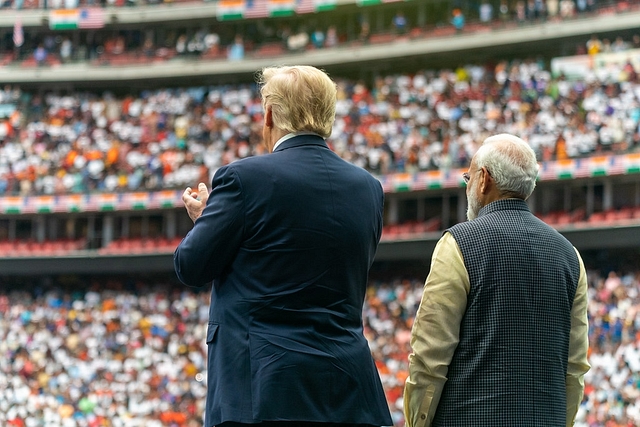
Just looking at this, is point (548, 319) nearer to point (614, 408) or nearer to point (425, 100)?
point (614, 408)

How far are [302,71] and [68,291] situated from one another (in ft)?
89.6

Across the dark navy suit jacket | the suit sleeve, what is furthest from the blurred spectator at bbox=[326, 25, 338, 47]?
the suit sleeve

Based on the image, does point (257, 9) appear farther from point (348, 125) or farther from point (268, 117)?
point (268, 117)

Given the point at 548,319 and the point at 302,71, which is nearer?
the point at 302,71

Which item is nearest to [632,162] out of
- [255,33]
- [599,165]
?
[599,165]

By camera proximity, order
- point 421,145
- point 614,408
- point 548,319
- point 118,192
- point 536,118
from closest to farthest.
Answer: point 548,319 → point 614,408 → point 536,118 → point 421,145 → point 118,192

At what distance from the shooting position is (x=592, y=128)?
76.6 ft

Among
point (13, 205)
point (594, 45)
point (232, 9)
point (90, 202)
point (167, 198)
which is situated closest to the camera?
point (594, 45)

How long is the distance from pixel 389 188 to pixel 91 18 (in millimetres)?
12233

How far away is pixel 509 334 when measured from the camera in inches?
148

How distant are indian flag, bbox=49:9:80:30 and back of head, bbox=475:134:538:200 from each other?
2966 cm

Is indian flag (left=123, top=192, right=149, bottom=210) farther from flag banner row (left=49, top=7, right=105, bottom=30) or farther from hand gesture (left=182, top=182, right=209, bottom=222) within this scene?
hand gesture (left=182, top=182, right=209, bottom=222)

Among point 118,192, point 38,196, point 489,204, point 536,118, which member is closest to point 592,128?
point 536,118

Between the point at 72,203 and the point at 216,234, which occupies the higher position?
the point at 216,234
